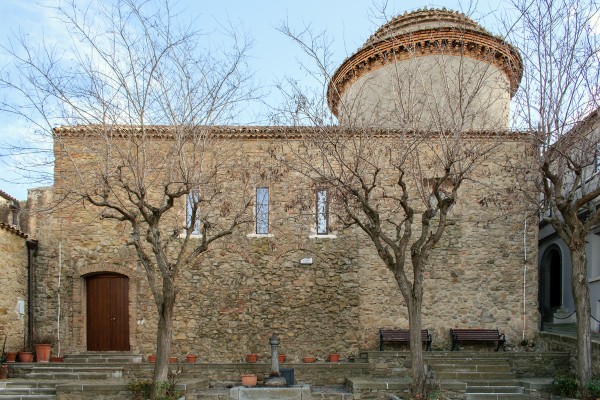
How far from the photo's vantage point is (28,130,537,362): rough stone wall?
46.4 feet

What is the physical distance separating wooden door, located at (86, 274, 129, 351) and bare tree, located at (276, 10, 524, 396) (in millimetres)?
5828

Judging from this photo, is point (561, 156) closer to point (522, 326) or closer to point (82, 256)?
point (522, 326)

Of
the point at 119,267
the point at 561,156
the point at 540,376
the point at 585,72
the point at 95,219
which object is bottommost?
the point at 540,376

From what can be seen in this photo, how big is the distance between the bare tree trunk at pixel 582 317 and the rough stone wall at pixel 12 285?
1255 cm

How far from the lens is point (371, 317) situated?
14.3 meters

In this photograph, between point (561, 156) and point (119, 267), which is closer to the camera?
point (561, 156)

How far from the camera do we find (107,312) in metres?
14.4

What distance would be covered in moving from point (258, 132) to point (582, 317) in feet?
28.4

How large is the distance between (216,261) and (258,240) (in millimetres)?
→ 1245

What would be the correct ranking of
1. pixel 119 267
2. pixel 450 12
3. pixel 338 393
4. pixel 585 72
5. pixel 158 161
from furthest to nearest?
1. pixel 450 12
2. pixel 119 267
3. pixel 158 161
4. pixel 338 393
5. pixel 585 72

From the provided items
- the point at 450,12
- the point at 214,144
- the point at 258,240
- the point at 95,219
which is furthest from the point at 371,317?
the point at 450,12

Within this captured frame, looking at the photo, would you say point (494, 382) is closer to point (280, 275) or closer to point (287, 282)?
point (287, 282)

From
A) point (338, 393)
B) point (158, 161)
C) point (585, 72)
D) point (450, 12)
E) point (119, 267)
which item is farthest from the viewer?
point (450, 12)

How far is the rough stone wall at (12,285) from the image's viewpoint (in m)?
13.0
